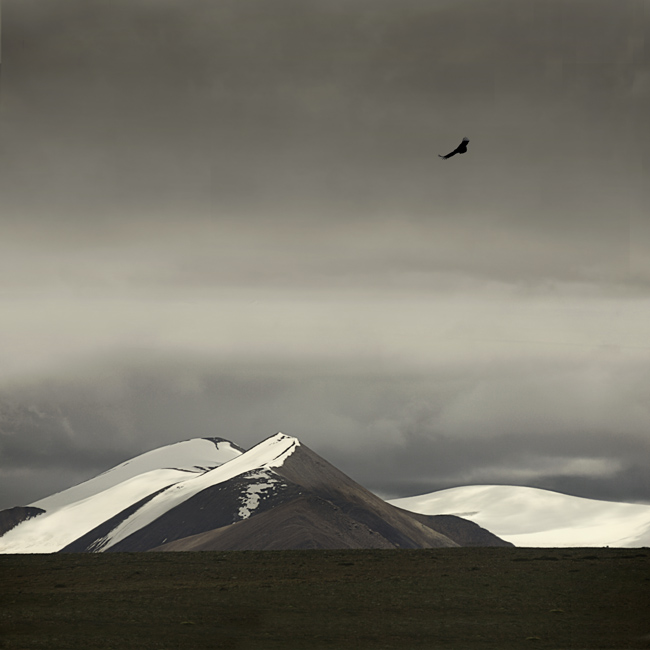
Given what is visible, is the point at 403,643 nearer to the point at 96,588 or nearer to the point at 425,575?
the point at 425,575

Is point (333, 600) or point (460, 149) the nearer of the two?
point (460, 149)

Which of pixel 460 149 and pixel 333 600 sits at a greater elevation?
pixel 460 149

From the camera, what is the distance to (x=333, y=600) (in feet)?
225

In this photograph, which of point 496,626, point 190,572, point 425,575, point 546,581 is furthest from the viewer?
point 190,572

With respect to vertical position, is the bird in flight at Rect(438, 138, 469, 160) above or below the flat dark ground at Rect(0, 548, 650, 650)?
above

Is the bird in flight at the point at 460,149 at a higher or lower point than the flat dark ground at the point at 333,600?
higher

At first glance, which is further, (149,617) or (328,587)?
(328,587)

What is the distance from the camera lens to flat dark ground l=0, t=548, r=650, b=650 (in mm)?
54500

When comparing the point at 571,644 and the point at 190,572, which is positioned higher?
the point at 190,572

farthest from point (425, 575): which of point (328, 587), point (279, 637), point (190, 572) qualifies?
point (279, 637)

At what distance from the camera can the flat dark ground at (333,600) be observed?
5450cm

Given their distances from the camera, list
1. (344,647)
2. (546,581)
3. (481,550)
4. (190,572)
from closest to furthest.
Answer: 1. (344,647)
2. (546,581)
3. (190,572)
4. (481,550)

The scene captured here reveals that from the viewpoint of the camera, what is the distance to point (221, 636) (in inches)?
→ 2172

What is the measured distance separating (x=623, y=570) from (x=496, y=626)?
2350 cm
